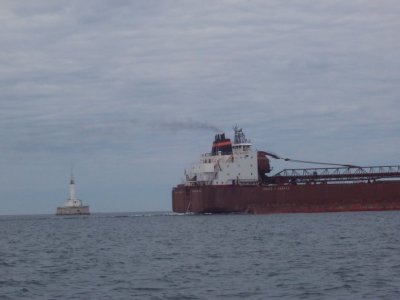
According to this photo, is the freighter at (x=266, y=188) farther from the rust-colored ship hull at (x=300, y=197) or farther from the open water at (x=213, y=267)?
the open water at (x=213, y=267)

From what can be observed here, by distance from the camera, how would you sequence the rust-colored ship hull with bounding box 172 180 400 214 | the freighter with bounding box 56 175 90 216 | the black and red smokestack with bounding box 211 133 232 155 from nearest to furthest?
the rust-colored ship hull with bounding box 172 180 400 214, the black and red smokestack with bounding box 211 133 232 155, the freighter with bounding box 56 175 90 216

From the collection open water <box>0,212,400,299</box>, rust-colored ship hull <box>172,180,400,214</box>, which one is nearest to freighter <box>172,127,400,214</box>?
rust-colored ship hull <box>172,180,400,214</box>

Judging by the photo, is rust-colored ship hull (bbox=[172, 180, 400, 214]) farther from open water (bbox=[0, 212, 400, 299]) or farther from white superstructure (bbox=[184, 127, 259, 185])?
open water (bbox=[0, 212, 400, 299])

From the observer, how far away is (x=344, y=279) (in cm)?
2211

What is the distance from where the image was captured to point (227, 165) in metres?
68.6

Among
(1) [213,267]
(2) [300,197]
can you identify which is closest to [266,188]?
(2) [300,197]

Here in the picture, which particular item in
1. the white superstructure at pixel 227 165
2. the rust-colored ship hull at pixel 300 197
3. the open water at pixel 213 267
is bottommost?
the open water at pixel 213 267

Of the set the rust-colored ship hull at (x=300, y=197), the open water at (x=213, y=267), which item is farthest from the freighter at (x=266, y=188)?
the open water at (x=213, y=267)

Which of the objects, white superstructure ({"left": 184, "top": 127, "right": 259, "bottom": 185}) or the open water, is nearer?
the open water

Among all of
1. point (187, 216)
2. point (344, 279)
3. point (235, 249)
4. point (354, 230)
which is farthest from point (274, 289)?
point (187, 216)

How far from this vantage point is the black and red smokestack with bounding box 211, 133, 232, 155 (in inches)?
2776

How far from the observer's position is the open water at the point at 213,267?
68.1ft

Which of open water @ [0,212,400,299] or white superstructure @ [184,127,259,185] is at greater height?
white superstructure @ [184,127,259,185]

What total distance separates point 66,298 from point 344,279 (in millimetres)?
7557
